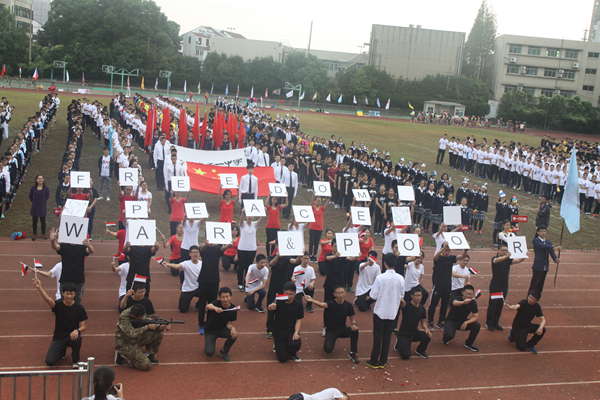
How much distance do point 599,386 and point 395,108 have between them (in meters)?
64.6

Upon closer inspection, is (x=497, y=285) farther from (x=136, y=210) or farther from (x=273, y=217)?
(x=136, y=210)

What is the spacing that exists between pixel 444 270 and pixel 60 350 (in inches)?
280

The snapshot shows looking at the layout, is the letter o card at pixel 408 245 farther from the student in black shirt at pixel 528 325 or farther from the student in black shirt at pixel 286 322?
the student in black shirt at pixel 286 322

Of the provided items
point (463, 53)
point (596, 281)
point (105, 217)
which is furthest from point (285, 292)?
point (463, 53)

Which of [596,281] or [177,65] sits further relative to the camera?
[177,65]

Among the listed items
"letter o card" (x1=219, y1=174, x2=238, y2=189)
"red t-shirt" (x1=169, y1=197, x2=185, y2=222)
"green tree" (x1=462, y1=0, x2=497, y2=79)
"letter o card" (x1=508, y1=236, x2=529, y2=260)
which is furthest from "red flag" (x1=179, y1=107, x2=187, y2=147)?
"green tree" (x1=462, y1=0, x2=497, y2=79)

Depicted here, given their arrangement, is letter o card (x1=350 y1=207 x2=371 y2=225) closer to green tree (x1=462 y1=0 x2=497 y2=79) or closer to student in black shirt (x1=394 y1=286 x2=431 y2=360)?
student in black shirt (x1=394 y1=286 x2=431 y2=360)

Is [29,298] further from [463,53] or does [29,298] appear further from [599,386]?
[463,53]

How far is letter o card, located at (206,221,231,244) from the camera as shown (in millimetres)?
9617

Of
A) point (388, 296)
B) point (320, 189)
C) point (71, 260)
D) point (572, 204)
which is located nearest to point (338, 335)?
point (388, 296)

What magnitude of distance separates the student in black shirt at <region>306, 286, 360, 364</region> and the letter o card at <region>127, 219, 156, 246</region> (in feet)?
10.7

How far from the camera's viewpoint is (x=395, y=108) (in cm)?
7044

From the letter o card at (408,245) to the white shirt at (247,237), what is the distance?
128 inches

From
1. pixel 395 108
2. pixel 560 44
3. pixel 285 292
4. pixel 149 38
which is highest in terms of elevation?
pixel 560 44
